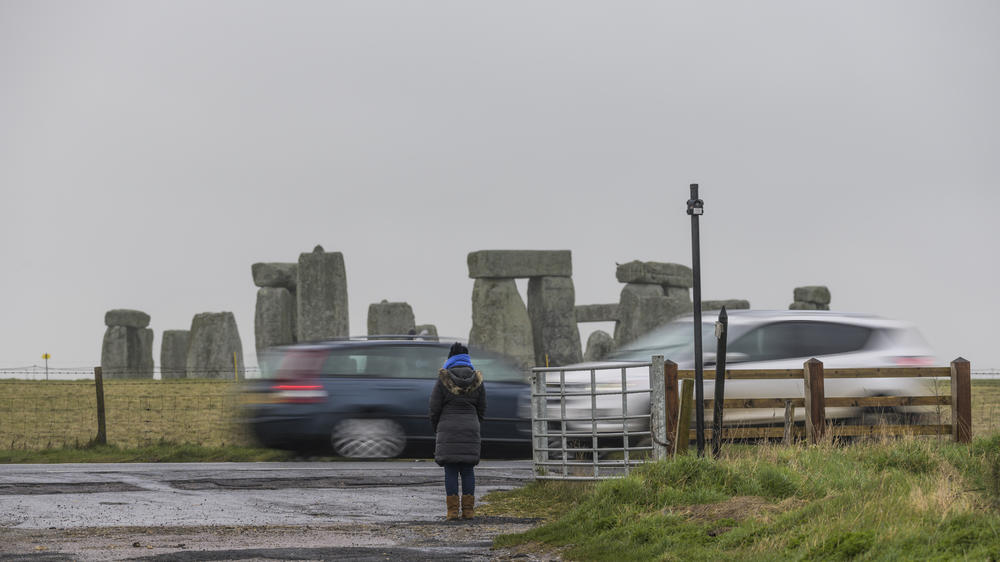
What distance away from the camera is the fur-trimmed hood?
11.9 meters

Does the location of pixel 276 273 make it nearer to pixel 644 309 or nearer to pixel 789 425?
pixel 644 309

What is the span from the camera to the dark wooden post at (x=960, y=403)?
15.9 m

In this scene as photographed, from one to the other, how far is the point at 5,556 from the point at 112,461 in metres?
10.1

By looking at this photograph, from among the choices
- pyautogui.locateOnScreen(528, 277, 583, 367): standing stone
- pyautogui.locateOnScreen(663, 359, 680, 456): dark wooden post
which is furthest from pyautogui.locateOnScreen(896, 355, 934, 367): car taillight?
pyautogui.locateOnScreen(528, 277, 583, 367): standing stone

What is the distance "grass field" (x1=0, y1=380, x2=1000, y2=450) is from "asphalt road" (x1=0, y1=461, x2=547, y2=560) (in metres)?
2.03

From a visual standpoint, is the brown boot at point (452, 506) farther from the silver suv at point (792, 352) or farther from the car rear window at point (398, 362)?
the car rear window at point (398, 362)

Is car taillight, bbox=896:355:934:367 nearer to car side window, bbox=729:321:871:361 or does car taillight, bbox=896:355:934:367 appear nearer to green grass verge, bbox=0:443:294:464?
car side window, bbox=729:321:871:361

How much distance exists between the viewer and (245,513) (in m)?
12.0

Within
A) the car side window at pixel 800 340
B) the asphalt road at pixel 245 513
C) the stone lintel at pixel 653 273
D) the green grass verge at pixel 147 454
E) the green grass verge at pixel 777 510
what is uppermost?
the stone lintel at pixel 653 273

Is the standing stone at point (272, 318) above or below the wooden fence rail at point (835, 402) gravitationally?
above

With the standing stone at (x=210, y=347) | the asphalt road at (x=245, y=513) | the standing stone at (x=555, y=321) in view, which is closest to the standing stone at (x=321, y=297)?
the standing stone at (x=210, y=347)

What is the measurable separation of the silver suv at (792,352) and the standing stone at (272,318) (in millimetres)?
24854

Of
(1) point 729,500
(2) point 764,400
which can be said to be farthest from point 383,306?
(1) point 729,500

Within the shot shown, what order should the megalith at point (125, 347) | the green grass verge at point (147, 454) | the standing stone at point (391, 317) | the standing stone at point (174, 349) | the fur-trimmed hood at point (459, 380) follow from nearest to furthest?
the fur-trimmed hood at point (459, 380) < the green grass verge at point (147, 454) < the standing stone at point (391, 317) < the megalith at point (125, 347) < the standing stone at point (174, 349)
